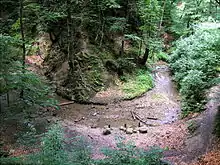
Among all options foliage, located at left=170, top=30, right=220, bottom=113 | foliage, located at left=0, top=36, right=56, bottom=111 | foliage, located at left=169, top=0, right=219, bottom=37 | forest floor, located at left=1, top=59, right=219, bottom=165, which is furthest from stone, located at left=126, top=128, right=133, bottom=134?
foliage, located at left=169, top=0, right=219, bottom=37

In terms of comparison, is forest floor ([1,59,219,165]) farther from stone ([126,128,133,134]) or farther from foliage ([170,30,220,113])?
foliage ([170,30,220,113])

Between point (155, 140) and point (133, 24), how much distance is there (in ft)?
45.5

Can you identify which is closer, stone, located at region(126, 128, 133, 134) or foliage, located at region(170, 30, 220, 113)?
stone, located at region(126, 128, 133, 134)

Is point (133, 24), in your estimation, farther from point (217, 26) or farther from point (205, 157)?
point (205, 157)

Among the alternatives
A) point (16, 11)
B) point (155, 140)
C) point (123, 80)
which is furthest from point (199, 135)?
point (16, 11)

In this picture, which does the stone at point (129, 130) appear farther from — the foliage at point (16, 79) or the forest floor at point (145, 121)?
the foliage at point (16, 79)

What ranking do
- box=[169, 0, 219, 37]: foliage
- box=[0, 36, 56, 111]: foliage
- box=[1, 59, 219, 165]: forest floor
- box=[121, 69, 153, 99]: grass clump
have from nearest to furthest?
box=[0, 36, 56, 111]: foliage
box=[1, 59, 219, 165]: forest floor
box=[121, 69, 153, 99]: grass clump
box=[169, 0, 219, 37]: foliage

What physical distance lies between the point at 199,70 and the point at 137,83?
566 cm

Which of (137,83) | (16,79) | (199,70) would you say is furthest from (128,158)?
(137,83)

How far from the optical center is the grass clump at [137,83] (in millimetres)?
21453

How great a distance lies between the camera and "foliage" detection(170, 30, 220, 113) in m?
17.0

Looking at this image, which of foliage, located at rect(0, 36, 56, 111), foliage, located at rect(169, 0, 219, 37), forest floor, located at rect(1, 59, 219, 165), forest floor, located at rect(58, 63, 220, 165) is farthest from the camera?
foliage, located at rect(169, 0, 219, 37)

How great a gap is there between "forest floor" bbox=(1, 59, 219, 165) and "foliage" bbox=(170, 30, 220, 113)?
41.5 inches

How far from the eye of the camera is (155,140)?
14.9 metres
